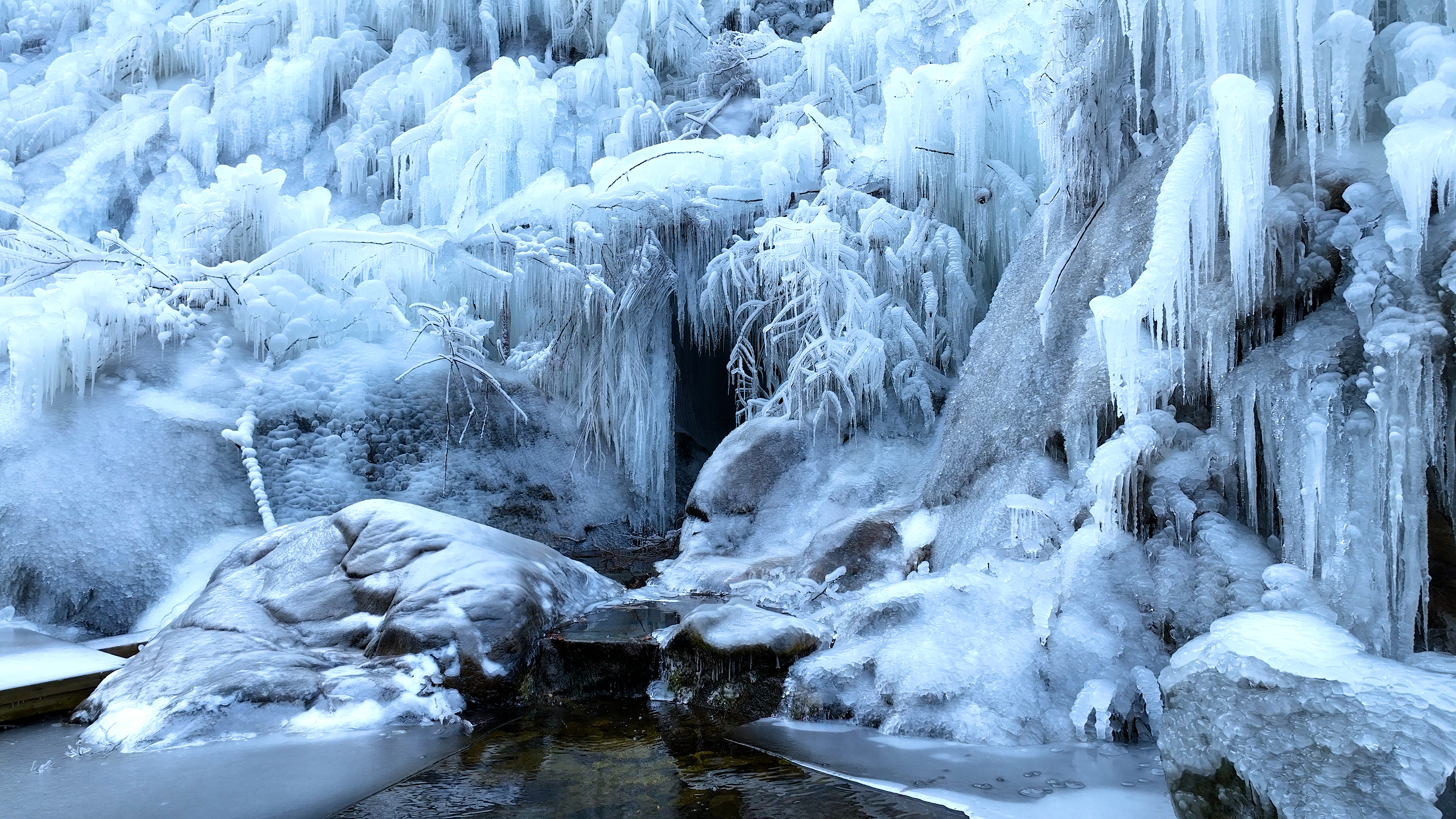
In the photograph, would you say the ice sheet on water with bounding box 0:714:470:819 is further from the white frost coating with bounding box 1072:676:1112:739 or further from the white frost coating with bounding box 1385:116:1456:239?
the white frost coating with bounding box 1385:116:1456:239

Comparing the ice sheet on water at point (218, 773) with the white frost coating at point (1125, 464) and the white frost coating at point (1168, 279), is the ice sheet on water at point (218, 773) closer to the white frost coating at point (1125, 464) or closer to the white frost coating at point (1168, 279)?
the white frost coating at point (1125, 464)

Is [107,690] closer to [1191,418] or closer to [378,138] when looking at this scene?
[1191,418]

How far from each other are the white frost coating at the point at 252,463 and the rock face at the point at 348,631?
1759 mm

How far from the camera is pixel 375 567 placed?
551cm

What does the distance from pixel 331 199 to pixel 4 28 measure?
9038mm

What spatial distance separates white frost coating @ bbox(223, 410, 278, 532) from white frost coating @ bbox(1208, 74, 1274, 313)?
25.8 feet

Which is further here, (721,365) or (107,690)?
(721,365)

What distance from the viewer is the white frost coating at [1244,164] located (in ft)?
12.6

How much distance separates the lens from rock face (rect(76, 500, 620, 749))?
4180 millimetres

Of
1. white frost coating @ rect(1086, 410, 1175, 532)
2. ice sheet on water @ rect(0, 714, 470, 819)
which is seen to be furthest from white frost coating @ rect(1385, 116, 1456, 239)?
ice sheet on water @ rect(0, 714, 470, 819)

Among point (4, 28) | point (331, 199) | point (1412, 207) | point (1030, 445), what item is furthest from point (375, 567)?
point (4, 28)

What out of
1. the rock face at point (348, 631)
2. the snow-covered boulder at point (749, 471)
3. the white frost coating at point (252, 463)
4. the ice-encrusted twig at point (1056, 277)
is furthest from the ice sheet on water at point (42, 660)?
the ice-encrusted twig at point (1056, 277)

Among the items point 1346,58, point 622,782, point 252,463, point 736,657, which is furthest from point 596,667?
point 252,463

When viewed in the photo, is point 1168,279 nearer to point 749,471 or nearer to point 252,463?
point 749,471
